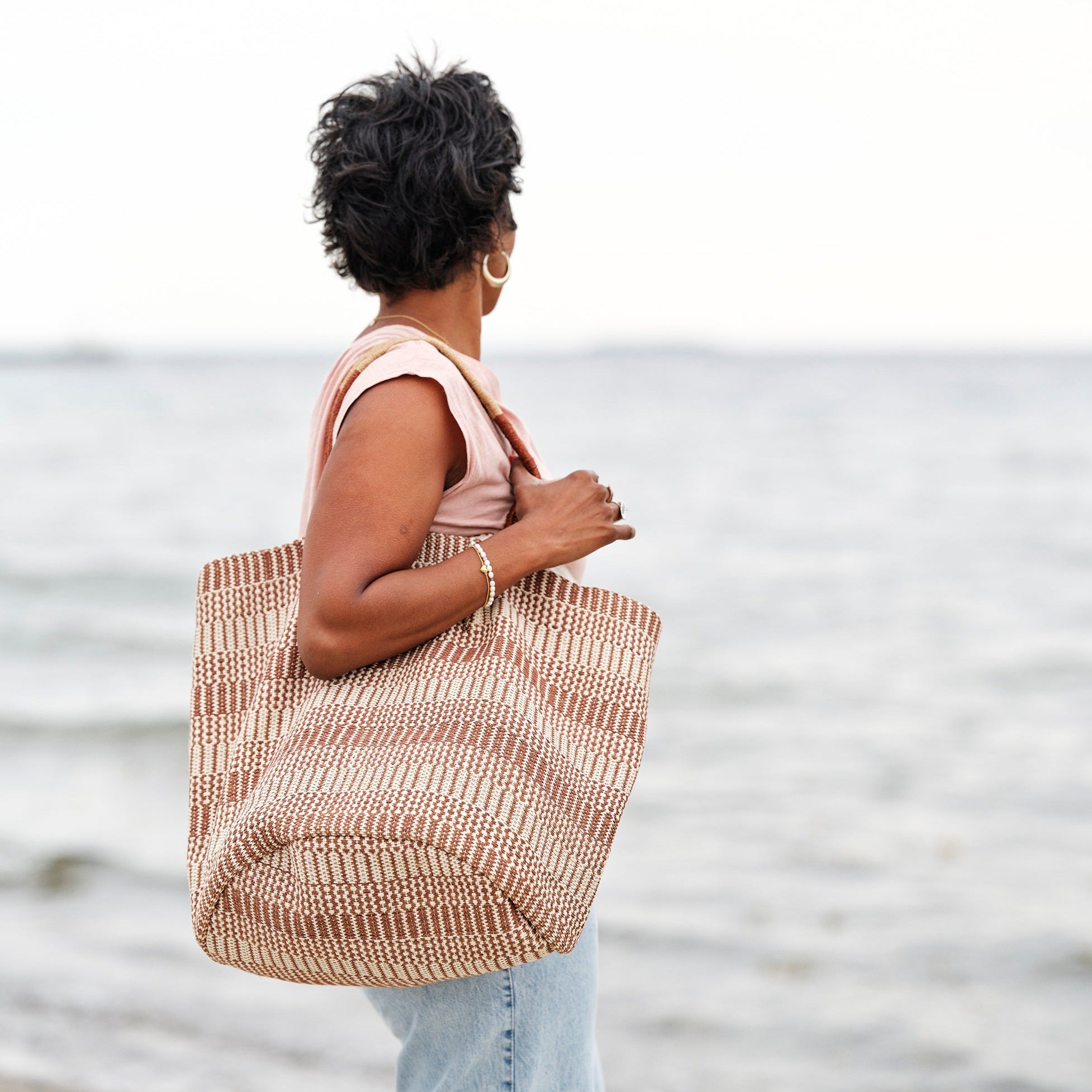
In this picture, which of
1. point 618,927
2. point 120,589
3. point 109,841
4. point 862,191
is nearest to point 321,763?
point 618,927

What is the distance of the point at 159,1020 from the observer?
3.45 metres

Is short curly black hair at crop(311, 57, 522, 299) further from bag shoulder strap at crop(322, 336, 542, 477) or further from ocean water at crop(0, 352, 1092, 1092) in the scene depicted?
ocean water at crop(0, 352, 1092, 1092)

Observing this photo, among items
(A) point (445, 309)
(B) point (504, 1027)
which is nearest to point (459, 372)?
(A) point (445, 309)

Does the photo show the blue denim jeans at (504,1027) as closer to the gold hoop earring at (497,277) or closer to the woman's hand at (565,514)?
the woman's hand at (565,514)

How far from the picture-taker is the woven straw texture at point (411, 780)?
119 cm

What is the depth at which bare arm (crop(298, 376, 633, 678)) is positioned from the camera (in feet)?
4.14

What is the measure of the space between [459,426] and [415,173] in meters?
0.34

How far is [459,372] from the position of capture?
4.55 feet

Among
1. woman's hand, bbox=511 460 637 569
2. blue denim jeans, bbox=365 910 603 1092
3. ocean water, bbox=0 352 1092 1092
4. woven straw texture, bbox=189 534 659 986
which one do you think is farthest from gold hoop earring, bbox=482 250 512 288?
ocean water, bbox=0 352 1092 1092

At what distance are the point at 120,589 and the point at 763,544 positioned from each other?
6711 millimetres

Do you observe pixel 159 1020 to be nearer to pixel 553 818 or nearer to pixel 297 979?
pixel 297 979

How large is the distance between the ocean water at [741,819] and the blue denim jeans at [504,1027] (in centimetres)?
188

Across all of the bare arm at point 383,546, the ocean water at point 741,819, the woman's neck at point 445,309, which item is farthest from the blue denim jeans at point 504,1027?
the ocean water at point 741,819

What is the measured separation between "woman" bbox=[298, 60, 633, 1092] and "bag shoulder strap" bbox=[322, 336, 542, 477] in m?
0.01
